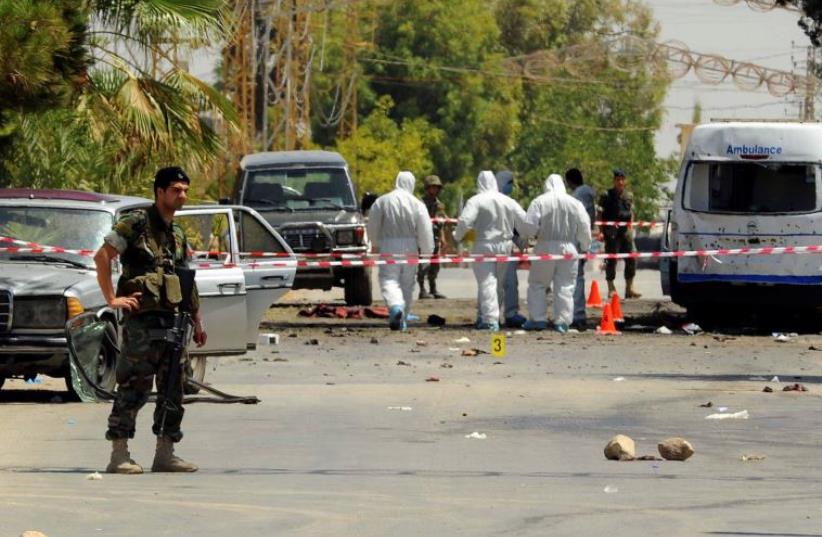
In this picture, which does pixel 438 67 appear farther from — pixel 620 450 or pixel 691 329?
pixel 620 450

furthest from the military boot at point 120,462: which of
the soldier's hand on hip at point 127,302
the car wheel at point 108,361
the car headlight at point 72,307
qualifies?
the car headlight at point 72,307

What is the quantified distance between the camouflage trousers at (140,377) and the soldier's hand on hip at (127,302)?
0.13 metres

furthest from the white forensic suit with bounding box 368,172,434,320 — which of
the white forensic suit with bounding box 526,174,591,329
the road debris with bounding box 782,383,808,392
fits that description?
the road debris with bounding box 782,383,808,392

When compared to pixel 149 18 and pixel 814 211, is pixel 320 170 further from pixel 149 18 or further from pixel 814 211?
pixel 814 211

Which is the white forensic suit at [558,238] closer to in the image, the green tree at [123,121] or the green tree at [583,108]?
the green tree at [123,121]

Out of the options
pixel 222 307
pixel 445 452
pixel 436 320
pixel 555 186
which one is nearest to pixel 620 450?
pixel 445 452

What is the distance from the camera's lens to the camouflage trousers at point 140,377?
37.8ft

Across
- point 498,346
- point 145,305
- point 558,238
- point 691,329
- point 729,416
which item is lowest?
point 691,329

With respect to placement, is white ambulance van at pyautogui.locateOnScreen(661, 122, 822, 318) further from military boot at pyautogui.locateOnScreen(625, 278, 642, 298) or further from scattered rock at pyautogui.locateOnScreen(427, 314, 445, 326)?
military boot at pyautogui.locateOnScreen(625, 278, 642, 298)

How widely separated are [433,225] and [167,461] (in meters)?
20.0

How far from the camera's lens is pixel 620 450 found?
12.2m

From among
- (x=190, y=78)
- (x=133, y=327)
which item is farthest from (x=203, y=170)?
(x=133, y=327)

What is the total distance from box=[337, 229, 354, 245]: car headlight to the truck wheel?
599 millimetres

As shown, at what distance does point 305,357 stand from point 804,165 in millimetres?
7092
